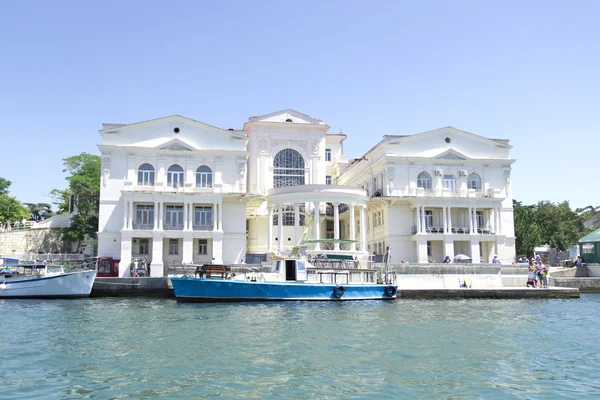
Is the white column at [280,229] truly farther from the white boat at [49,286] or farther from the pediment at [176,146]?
the white boat at [49,286]

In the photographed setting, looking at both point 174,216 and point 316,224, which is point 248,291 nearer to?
point 316,224

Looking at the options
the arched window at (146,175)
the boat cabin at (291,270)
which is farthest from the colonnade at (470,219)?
the arched window at (146,175)

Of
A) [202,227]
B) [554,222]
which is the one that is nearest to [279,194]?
→ [202,227]

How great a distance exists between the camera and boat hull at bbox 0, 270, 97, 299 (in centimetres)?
3169

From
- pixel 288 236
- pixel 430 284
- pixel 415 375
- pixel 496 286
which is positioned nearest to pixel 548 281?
pixel 496 286

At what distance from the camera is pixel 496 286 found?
3616cm

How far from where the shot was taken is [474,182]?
1826 inches

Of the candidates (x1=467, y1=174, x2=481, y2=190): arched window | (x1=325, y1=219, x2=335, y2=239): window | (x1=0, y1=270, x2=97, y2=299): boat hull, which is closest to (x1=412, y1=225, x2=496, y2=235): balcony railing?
(x1=467, y1=174, x2=481, y2=190): arched window

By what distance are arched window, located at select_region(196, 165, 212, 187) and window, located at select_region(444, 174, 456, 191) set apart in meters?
19.3

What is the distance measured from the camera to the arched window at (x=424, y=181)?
149 ft

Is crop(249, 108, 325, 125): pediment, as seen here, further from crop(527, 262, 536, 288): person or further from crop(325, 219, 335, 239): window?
crop(527, 262, 536, 288): person

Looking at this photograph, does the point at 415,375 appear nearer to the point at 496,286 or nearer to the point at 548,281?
the point at 496,286

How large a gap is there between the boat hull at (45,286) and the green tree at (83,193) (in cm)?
1928

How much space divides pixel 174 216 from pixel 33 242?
19.5m
